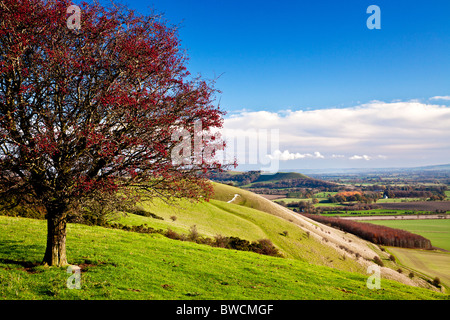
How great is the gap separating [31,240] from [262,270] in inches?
806

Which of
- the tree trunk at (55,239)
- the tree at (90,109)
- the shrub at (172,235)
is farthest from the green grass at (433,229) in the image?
the tree trunk at (55,239)

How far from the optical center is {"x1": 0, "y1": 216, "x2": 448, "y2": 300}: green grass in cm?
1531

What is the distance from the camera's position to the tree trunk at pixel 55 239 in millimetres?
17344

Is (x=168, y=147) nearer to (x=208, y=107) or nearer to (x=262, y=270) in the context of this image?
(x=208, y=107)

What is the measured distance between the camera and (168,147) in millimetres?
15906

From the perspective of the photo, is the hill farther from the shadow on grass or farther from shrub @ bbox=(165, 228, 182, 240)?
shrub @ bbox=(165, 228, 182, 240)

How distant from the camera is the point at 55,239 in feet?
57.8

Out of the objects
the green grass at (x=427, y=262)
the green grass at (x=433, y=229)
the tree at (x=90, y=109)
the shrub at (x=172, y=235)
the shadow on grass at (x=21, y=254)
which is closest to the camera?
the tree at (x=90, y=109)

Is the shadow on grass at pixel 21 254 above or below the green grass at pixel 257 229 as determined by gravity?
above

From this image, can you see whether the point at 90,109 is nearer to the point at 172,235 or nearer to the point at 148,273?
the point at 148,273

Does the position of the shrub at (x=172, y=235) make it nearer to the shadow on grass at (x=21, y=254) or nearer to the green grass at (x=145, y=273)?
the green grass at (x=145, y=273)

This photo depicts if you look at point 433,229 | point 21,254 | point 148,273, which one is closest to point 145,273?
point 148,273

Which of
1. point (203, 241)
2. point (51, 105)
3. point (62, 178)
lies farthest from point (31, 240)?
point (203, 241)

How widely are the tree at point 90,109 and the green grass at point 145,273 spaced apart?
15.0 feet
